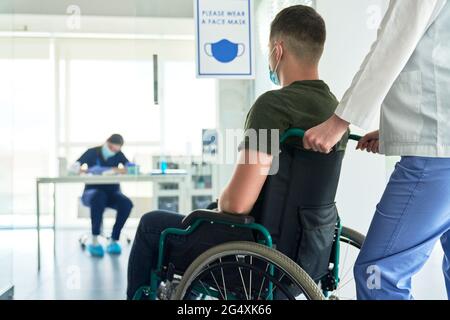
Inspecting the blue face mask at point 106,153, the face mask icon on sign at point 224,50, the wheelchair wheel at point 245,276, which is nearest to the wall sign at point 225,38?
the face mask icon on sign at point 224,50

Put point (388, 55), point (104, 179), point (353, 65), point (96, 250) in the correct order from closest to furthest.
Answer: point (388, 55) < point (353, 65) < point (104, 179) < point (96, 250)

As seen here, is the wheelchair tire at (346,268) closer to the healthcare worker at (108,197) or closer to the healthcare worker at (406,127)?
the healthcare worker at (406,127)

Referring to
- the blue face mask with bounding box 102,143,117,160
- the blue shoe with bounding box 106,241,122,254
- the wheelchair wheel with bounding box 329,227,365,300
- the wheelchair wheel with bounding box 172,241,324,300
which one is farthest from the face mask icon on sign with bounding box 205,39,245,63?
the blue shoe with bounding box 106,241,122,254

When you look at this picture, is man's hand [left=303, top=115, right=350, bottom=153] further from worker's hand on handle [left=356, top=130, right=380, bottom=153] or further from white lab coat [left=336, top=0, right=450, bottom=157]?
worker's hand on handle [left=356, top=130, right=380, bottom=153]

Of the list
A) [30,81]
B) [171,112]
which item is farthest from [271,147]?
[30,81]

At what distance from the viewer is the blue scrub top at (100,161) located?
3.62m

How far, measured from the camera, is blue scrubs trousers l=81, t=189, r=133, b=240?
363 centimetres

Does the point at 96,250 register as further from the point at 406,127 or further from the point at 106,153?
the point at 406,127

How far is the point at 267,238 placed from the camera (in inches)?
45.8

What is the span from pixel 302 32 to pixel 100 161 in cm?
281

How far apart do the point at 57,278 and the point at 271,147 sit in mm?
2161

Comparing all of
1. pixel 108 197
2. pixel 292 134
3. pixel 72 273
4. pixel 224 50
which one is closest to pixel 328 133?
pixel 292 134

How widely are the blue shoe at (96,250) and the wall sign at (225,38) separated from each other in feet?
6.42
